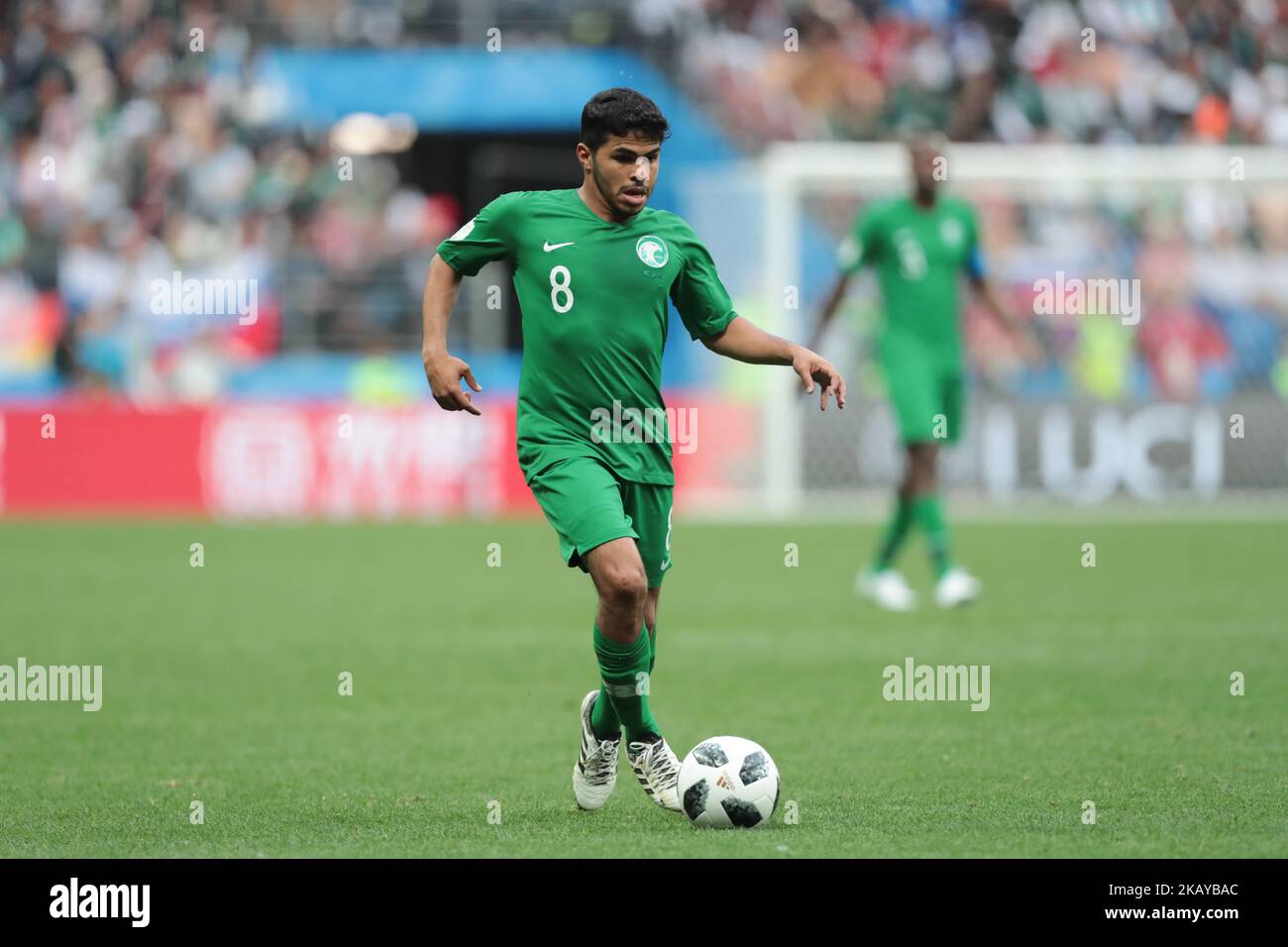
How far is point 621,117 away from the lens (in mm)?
6188

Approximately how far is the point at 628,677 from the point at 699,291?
125cm

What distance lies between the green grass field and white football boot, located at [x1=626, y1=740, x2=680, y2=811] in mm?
88

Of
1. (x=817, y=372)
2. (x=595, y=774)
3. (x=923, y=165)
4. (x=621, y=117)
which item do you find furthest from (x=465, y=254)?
(x=923, y=165)

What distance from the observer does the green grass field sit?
592 centimetres

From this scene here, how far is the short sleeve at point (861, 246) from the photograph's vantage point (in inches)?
487

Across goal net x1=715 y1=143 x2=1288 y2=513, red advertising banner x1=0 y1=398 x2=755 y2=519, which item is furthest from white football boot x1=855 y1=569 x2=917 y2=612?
red advertising banner x1=0 y1=398 x2=755 y2=519

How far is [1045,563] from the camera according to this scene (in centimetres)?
1531

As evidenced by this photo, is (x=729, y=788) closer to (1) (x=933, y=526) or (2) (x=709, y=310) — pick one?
(2) (x=709, y=310)

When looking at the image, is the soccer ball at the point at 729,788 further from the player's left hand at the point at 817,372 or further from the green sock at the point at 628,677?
the player's left hand at the point at 817,372

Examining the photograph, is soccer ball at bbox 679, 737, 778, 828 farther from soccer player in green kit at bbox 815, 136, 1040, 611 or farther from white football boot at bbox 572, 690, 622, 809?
soccer player in green kit at bbox 815, 136, 1040, 611

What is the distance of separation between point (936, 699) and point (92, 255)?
54.2 feet

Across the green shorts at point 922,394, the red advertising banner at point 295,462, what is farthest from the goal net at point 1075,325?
the green shorts at point 922,394
